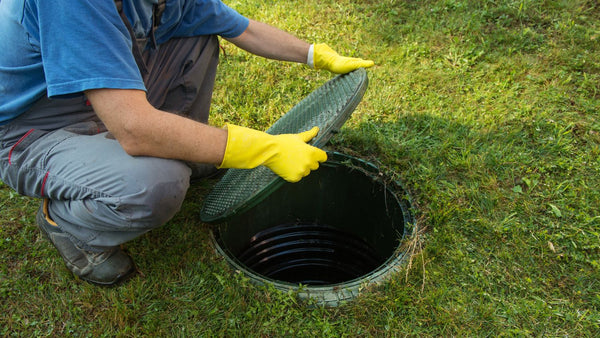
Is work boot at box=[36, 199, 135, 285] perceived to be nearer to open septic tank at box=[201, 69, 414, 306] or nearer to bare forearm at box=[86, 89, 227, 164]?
open septic tank at box=[201, 69, 414, 306]

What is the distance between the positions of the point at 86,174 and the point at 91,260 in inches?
18.3

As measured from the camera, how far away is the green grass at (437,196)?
6.16 feet

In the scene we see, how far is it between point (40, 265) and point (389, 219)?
174 centimetres

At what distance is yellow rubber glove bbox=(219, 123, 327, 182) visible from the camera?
1741 millimetres

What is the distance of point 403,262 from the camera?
6.64 feet

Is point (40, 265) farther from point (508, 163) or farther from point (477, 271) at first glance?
point (508, 163)

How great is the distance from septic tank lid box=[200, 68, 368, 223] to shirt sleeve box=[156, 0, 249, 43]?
547 millimetres

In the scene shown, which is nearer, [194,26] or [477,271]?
[477,271]

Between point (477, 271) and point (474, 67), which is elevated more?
point (474, 67)

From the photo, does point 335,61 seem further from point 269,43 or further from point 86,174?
point 86,174

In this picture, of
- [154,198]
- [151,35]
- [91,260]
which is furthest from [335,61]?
[91,260]

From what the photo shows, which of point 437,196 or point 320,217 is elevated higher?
point 437,196

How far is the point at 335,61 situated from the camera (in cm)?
241

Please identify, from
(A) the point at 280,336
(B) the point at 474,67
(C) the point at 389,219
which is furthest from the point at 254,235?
(B) the point at 474,67
